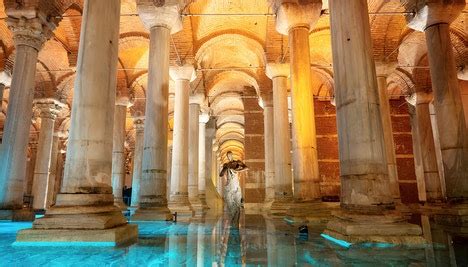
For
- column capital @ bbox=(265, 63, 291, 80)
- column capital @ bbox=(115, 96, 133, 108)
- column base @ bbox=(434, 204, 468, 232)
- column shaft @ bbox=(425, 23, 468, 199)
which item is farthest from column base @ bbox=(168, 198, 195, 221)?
column shaft @ bbox=(425, 23, 468, 199)

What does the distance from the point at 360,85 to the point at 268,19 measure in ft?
29.2

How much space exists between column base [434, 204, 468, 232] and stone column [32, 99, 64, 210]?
1671 cm

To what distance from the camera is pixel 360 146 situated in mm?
4332

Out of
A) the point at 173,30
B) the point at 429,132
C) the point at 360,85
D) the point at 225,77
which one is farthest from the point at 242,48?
the point at 360,85

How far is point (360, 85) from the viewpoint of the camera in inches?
175

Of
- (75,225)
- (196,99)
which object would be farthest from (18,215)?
(196,99)

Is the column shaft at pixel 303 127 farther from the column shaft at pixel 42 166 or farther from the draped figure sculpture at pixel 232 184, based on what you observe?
the column shaft at pixel 42 166

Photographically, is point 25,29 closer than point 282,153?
Yes

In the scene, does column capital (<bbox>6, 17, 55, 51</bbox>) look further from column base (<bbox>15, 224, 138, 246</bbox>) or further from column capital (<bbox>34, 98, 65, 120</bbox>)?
column capital (<bbox>34, 98, 65, 120</bbox>)

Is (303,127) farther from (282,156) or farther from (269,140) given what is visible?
(269,140)

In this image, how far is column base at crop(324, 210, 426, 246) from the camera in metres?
3.91

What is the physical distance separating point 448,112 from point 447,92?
0.55 metres

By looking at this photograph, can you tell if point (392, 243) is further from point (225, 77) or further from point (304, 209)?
point (225, 77)

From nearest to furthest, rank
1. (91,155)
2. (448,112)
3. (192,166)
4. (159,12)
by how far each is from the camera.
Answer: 1. (91,155)
2. (448,112)
3. (159,12)
4. (192,166)
